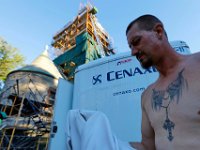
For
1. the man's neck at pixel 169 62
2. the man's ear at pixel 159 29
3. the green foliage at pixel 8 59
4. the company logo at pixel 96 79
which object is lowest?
the man's neck at pixel 169 62

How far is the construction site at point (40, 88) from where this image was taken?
10727 mm

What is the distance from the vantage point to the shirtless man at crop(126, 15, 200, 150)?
3.63 ft

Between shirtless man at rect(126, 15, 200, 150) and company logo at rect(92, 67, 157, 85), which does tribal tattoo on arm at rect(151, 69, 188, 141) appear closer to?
shirtless man at rect(126, 15, 200, 150)

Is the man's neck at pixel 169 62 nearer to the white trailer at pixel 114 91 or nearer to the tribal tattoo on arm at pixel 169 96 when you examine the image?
the tribal tattoo on arm at pixel 169 96

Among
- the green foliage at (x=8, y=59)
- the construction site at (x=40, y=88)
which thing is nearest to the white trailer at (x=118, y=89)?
the construction site at (x=40, y=88)

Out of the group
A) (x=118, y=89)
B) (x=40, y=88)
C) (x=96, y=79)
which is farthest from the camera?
(x=40, y=88)

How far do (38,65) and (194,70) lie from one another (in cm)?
1599

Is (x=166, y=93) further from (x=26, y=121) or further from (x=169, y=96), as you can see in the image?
(x=26, y=121)

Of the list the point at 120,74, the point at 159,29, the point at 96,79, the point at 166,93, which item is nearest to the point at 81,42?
the point at 96,79

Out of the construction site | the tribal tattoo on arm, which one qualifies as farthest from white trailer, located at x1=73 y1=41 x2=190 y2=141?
the construction site

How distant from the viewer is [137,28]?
1485 millimetres

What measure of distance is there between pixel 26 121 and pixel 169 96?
11.6 meters

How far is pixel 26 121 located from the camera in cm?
1149

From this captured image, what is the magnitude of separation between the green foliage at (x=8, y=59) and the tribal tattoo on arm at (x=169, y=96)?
19.0 m
